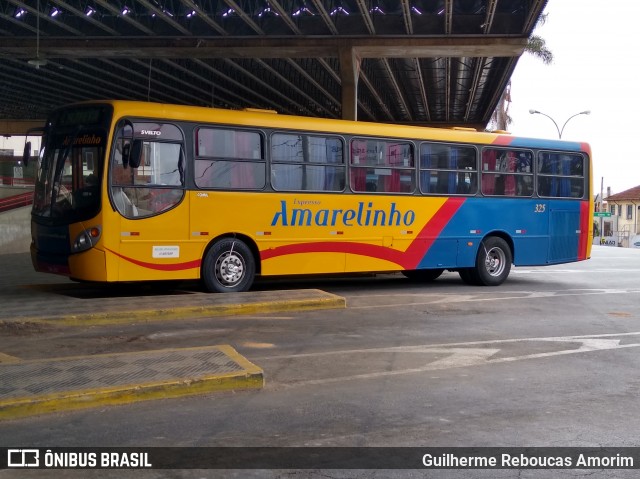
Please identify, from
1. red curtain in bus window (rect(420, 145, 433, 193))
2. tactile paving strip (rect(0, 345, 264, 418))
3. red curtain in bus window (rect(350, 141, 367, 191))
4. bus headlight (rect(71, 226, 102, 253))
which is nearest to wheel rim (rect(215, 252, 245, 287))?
bus headlight (rect(71, 226, 102, 253))

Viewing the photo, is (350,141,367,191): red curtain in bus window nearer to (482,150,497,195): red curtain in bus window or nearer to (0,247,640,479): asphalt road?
(0,247,640,479): asphalt road

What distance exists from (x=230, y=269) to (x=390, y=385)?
20.9ft

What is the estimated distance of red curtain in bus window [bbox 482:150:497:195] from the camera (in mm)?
15844

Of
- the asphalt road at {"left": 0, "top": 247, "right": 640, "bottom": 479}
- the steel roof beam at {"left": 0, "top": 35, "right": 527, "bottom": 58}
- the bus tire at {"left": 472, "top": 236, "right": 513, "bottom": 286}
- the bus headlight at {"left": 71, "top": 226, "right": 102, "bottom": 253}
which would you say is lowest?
the asphalt road at {"left": 0, "top": 247, "right": 640, "bottom": 479}

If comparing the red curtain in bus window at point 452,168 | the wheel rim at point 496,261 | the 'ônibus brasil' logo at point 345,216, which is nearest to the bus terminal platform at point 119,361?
the 'ônibus brasil' logo at point 345,216

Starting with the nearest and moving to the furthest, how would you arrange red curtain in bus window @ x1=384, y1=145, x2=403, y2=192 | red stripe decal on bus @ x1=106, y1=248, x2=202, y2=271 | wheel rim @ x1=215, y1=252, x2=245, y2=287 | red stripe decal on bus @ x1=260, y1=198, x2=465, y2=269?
1. red stripe decal on bus @ x1=106, y1=248, x2=202, y2=271
2. wheel rim @ x1=215, y1=252, x2=245, y2=287
3. red stripe decal on bus @ x1=260, y1=198, x2=465, y2=269
4. red curtain in bus window @ x1=384, y1=145, x2=403, y2=192

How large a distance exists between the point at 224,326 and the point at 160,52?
17.0 metres

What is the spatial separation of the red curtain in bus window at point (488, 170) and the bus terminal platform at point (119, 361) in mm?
5563

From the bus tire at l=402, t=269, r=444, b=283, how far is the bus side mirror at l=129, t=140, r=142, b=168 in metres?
7.65

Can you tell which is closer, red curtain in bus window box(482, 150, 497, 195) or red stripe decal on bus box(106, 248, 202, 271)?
red stripe decal on bus box(106, 248, 202, 271)

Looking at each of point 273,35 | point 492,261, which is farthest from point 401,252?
point 273,35

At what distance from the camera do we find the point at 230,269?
41.5ft

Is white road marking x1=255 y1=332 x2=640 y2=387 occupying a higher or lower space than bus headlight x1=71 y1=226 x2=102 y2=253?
lower

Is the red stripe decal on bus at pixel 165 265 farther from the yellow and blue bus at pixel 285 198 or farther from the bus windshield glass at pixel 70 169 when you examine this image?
the bus windshield glass at pixel 70 169
